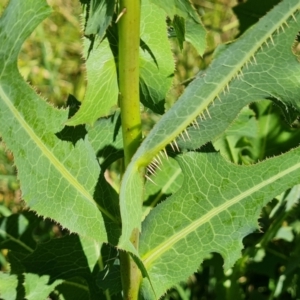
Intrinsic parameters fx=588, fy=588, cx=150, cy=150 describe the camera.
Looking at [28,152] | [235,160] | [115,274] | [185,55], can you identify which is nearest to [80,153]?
[28,152]

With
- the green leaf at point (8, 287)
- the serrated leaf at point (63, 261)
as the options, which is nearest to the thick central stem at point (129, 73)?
the serrated leaf at point (63, 261)

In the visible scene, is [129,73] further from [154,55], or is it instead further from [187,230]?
[187,230]

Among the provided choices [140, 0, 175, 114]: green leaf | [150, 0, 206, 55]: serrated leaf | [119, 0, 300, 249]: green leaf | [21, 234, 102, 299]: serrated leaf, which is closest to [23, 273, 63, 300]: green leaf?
[21, 234, 102, 299]: serrated leaf

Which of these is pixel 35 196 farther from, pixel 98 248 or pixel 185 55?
pixel 185 55

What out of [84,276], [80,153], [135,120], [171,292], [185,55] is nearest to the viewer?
[135,120]

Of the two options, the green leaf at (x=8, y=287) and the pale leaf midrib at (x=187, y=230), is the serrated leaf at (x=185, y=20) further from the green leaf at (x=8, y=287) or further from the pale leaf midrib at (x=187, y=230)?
the green leaf at (x=8, y=287)

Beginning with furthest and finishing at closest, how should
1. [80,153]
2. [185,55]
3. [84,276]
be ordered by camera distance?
[185,55] < [84,276] < [80,153]

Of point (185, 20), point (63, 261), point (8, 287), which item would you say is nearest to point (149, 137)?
point (185, 20)
